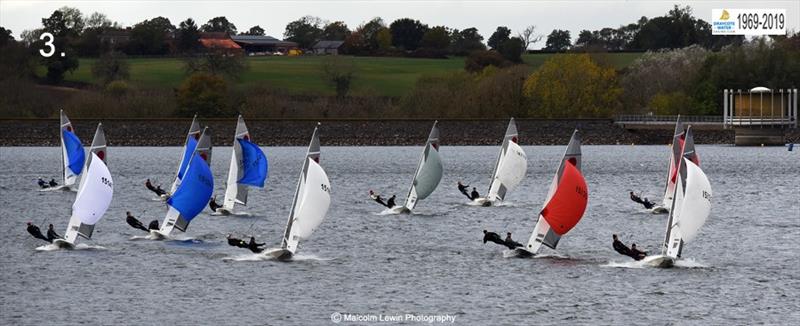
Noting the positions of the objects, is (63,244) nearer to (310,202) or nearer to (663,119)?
(310,202)

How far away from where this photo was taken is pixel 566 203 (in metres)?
49.9

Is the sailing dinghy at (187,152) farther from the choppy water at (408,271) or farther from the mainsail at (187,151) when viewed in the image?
the choppy water at (408,271)

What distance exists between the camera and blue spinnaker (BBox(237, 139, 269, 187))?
6462 cm

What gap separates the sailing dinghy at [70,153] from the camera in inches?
3189

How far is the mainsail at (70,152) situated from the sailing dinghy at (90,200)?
27728 mm

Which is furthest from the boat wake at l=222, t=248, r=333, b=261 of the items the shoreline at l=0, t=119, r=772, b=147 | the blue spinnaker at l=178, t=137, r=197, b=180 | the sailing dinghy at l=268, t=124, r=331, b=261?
the shoreline at l=0, t=119, r=772, b=147

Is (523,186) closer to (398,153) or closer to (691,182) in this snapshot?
(691,182)

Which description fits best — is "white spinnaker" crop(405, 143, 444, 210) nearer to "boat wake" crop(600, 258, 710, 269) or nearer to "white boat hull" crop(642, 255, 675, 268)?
"boat wake" crop(600, 258, 710, 269)

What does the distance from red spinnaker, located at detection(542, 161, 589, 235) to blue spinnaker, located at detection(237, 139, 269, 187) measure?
17.4 metres

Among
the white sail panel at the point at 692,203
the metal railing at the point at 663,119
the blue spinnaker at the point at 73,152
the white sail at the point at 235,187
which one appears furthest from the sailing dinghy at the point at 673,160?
the metal railing at the point at 663,119

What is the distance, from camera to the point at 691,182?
47.8 metres

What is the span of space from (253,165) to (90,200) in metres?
13.7

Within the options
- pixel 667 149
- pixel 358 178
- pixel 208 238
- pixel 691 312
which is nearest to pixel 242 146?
pixel 208 238

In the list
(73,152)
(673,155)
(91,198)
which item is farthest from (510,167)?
(73,152)
